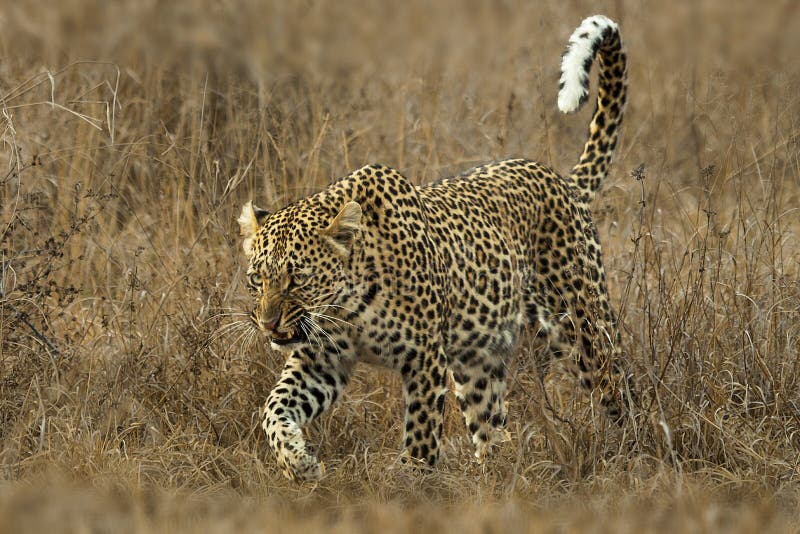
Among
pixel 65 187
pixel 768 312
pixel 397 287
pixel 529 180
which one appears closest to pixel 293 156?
pixel 65 187

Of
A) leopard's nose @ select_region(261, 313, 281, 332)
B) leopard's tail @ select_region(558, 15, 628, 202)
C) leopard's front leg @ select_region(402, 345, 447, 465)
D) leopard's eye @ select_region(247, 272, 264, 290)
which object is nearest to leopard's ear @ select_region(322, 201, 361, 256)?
leopard's eye @ select_region(247, 272, 264, 290)

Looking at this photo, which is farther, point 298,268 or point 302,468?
point 298,268

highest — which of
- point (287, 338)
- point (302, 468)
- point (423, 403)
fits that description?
point (287, 338)

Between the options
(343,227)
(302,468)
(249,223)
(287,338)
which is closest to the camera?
(302,468)

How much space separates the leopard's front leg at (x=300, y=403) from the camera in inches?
203

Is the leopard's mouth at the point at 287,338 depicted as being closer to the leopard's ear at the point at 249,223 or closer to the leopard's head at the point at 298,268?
the leopard's head at the point at 298,268

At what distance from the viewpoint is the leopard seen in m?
5.33

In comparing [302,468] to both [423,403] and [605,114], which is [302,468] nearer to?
[423,403]

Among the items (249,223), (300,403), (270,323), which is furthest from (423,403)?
(249,223)

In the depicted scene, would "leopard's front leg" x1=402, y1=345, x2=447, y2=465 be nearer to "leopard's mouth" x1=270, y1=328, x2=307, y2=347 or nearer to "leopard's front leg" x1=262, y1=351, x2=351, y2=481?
"leopard's front leg" x1=262, y1=351, x2=351, y2=481

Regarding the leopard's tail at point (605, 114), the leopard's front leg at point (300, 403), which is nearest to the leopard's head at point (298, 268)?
the leopard's front leg at point (300, 403)

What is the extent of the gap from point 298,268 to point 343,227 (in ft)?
0.88

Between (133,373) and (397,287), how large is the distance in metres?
1.33

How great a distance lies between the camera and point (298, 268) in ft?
17.4
